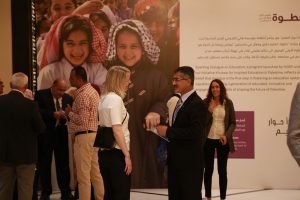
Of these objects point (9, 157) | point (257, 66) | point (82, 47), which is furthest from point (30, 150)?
point (257, 66)

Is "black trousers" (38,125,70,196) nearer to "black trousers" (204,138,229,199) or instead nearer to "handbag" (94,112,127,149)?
"black trousers" (204,138,229,199)

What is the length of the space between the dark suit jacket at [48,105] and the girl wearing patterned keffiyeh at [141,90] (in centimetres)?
108

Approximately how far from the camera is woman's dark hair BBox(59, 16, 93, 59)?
672 centimetres

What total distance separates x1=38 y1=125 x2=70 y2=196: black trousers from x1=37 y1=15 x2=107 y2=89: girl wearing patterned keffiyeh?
1.04m

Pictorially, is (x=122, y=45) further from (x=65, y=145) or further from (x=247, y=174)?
(x=247, y=174)

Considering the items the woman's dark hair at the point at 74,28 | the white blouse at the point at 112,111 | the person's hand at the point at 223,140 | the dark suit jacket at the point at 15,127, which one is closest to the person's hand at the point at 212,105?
the person's hand at the point at 223,140

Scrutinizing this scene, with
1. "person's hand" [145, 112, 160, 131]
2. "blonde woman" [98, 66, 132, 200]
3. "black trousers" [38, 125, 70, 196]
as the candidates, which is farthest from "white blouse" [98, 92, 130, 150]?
"black trousers" [38, 125, 70, 196]

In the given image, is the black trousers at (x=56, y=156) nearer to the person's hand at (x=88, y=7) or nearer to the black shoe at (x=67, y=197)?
the black shoe at (x=67, y=197)

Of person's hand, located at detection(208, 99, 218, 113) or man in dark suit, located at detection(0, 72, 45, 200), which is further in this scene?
person's hand, located at detection(208, 99, 218, 113)

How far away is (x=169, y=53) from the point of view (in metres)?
6.75

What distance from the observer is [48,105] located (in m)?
5.92

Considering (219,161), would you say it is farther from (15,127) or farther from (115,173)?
(15,127)

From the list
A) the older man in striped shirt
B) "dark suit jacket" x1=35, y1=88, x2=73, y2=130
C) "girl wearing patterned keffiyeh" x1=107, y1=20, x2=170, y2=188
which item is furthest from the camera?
"girl wearing patterned keffiyeh" x1=107, y1=20, x2=170, y2=188

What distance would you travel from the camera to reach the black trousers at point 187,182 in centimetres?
363
